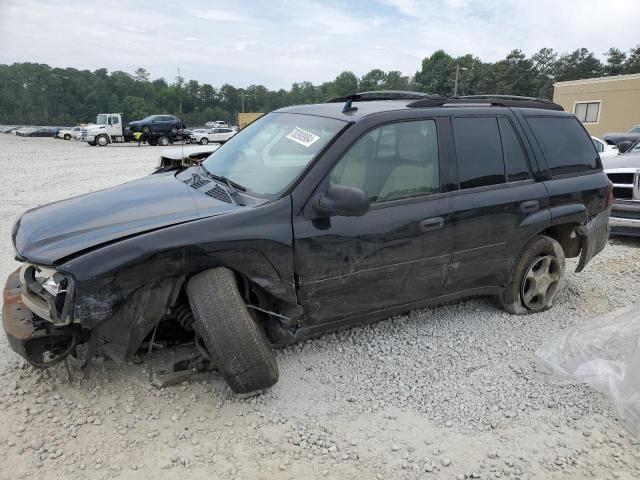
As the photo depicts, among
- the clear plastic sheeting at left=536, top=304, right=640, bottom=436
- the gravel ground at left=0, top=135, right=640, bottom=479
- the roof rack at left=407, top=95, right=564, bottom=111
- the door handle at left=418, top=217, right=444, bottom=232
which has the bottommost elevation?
the gravel ground at left=0, top=135, right=640, bottom=479

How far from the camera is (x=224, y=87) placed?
10519 centimetres

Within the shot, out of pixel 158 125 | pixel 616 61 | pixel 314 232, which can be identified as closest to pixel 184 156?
pixel 314 232

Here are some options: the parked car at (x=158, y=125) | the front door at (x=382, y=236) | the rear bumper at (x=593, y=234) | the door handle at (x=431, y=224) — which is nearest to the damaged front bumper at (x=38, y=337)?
the front door at (x=382, y=236)

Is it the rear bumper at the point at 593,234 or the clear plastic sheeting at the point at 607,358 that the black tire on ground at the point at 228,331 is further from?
the rear bumper at the point at 593,234

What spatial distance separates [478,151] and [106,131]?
3277 cm

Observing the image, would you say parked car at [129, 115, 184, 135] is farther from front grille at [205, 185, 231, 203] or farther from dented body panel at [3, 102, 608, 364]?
front grille at [205, 185, 231, 203]

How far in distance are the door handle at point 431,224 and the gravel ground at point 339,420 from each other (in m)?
0.89

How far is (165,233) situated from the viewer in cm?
269

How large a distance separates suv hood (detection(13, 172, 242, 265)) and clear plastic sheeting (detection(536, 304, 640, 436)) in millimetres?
2455

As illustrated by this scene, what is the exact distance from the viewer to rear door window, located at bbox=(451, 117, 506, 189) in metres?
3.62

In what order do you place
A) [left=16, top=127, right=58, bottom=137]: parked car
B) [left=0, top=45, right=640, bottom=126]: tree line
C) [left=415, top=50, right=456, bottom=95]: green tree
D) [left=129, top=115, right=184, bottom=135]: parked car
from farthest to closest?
[left=415, top=50, right=456, bottom=95]: green tree → [left=0, top=45, right=640, bottom=126]: tree line → [left=16, top=127, right=58, bottom=137]: parked car → [left=129, top=115, right=184, bottom=135]: parked car

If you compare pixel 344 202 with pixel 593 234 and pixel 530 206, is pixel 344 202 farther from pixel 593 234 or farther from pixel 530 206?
pixel 593 234

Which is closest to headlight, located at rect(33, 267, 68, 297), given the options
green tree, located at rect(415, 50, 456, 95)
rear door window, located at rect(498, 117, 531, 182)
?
rear door window, located at rect(498, 117, 531, 182)

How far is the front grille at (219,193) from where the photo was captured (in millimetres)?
3136
